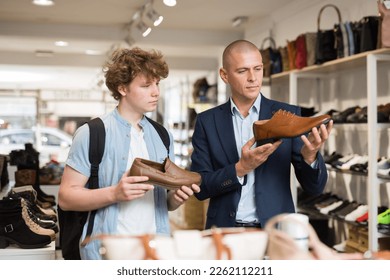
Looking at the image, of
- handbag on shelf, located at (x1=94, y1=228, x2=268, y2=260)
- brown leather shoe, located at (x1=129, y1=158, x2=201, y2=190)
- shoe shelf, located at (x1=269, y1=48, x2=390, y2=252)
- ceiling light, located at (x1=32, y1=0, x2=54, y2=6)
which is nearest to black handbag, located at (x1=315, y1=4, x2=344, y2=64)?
shoe shelf, located at (x1=269, y1=48, x2=390, y2=252)

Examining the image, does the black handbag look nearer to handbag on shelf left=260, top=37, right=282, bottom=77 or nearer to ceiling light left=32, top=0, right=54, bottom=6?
handbag on shelf left=260, top=37, right=282, bottom=77

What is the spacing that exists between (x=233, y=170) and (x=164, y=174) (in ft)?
1.02

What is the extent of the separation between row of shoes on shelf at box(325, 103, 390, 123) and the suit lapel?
1.85m

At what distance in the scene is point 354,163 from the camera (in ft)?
14.0

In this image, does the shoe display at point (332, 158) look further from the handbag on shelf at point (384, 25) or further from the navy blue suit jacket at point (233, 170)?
the navy blue suit jacket at point (233, 170)

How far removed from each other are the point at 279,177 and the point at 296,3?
67.4 inches

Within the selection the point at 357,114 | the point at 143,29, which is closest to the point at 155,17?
the point at 143,29

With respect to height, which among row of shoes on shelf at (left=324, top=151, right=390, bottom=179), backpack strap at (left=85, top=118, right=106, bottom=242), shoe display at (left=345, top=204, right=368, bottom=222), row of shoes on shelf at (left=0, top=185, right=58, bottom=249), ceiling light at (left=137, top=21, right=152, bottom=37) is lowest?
shoe display at (left=345, top=204, right=368, bottom=222)

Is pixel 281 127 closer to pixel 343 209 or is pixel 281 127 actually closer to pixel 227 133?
pixel 227 133

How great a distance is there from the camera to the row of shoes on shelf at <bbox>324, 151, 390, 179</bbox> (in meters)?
3.85

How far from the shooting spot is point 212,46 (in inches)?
125

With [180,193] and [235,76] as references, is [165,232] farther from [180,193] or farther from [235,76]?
[235,76]

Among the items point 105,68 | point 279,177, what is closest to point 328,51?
point 279,177

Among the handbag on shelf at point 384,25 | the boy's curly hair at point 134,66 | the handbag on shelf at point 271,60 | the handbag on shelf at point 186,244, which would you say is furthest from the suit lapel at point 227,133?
the handbag on shelf at point 271,60
